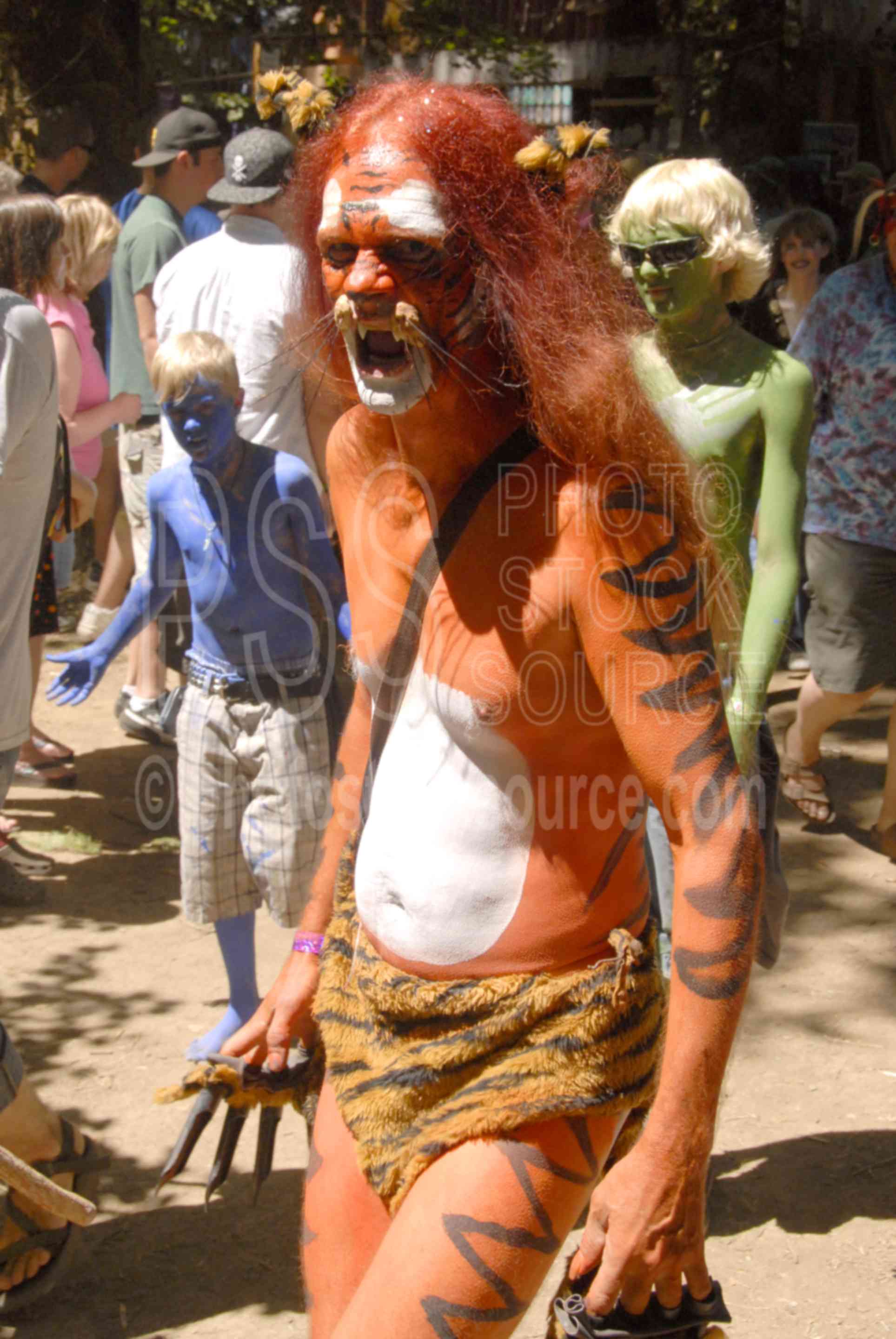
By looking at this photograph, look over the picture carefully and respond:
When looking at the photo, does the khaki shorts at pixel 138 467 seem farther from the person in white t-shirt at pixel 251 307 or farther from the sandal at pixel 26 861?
the sandal at pixel 26 861

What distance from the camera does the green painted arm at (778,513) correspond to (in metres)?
3.02

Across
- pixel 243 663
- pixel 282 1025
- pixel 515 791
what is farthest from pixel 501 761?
pixel 243 663

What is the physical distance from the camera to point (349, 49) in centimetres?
974

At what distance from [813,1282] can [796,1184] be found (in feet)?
1.15

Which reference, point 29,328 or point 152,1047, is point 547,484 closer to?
point 29,328

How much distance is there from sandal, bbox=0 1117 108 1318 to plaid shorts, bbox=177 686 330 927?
0.76 meters

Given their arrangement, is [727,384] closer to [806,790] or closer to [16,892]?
[806,790]

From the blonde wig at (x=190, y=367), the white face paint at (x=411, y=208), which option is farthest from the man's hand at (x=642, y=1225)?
the blonde wig at (x=190, y=367)

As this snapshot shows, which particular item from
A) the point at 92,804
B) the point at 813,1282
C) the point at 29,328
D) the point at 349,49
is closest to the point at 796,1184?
the point at 813,1282

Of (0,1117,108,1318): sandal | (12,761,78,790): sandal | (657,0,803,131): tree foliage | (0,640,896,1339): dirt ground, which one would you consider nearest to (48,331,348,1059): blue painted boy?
(0,640,896,1339): dirt ground

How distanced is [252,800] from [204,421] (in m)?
0.95

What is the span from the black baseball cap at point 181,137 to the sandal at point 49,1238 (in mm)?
4846

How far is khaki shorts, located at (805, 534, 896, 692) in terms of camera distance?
4.97m

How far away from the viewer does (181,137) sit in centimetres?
664
